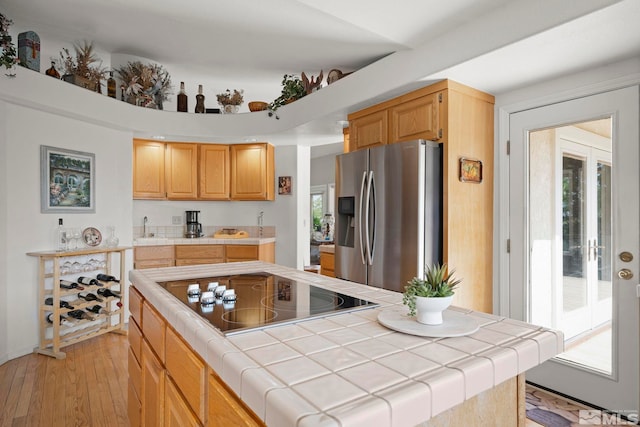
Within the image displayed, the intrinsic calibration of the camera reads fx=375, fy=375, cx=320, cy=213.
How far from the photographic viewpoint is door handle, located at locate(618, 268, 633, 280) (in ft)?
7.06

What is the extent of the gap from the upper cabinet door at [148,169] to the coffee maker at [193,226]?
571 millimetres

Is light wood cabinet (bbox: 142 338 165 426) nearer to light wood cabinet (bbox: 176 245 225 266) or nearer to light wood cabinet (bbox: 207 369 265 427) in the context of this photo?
light wood cabinet (bbox: 207 369 265 427)

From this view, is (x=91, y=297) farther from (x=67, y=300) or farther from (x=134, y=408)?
(x=134, y=408)

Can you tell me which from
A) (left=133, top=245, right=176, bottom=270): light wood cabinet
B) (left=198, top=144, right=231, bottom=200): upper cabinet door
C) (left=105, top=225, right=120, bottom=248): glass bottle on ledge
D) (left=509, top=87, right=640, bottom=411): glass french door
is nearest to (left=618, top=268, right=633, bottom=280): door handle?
(left=509, top=87, right=640, bottom=411): glass french door

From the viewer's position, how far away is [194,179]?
5.09m

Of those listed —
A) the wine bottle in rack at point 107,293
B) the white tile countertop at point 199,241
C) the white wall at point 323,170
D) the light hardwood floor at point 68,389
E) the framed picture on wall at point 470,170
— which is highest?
the white wall at point 323,170

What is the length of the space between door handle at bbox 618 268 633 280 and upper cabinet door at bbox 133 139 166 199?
4817 mm

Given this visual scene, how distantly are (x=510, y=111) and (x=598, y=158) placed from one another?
668mm

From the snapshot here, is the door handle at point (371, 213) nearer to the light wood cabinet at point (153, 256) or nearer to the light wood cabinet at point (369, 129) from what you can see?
the light wood cabinet at point (369, 129)

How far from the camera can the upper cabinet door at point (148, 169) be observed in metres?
4.84

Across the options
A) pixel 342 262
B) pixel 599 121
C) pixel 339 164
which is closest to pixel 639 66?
pixel 599 121

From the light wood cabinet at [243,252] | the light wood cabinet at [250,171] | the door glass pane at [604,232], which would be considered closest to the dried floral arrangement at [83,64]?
the light wood cabinet at [250,171]

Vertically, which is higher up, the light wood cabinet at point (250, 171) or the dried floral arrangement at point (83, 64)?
the dried floral arrangement at point (83, 64)

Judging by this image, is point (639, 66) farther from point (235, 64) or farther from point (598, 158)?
point (235, 64)
